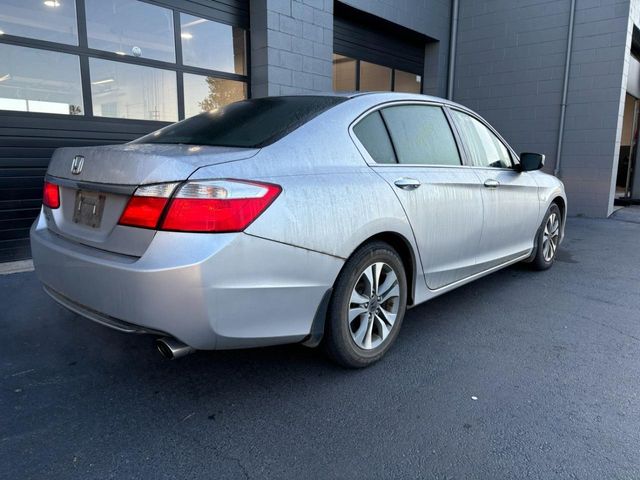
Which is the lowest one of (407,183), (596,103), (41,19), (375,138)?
(407,183)

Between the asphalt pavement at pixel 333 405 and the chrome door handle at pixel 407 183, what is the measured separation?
1030 millimetres

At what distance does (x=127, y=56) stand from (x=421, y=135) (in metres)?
4.25

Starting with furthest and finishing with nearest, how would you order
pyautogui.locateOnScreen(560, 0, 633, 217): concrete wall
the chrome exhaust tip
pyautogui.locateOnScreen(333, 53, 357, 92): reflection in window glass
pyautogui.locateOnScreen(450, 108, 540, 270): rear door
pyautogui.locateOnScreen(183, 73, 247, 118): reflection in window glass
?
pyautogui.locateOnScreen(333, 53, 357, 92): reflection in window glass
pyautogui.locateOnScreen(560, 0, 633, 217): concrete wall
pyautogui.locateOnScreen(183, 73, 247, 118): reflection in window glass
pyautogui.locateOnScreen(450, 108, 540, 270): rear door
the chrome exhaust tip

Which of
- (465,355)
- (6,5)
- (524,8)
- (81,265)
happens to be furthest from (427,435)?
(524,8)

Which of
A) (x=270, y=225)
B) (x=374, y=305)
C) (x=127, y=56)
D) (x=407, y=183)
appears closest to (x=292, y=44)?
(x=127, y=56)

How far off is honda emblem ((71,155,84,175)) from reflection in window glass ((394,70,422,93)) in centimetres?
861

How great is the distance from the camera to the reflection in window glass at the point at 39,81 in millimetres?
4844

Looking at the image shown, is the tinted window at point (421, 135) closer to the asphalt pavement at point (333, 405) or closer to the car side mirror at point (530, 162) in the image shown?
the car side mirror at point (530, 162)

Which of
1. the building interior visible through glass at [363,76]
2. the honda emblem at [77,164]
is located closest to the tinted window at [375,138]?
the honda emblem at [77,164]

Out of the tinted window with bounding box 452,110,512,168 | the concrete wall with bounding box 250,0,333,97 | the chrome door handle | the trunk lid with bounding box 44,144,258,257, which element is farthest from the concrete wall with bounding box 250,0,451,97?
the trunk lid with bounding box 44,144,258,257

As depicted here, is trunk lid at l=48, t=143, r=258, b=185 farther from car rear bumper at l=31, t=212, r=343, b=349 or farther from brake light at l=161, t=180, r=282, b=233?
car rear bumper at l=31, t=212, r=343, b=349

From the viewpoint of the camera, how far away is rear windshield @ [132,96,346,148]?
95.6 inches

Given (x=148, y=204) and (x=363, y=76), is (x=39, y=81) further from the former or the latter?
(x=363, y=76)

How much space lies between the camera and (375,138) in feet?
9.14
